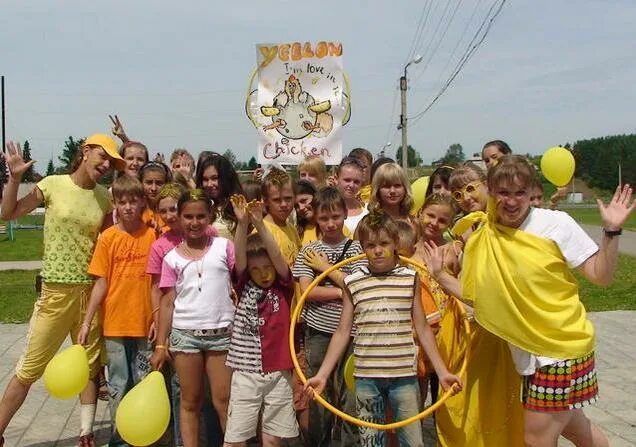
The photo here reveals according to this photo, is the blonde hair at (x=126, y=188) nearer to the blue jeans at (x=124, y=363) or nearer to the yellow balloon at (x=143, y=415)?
the blue jeans at (x=124, y=363)

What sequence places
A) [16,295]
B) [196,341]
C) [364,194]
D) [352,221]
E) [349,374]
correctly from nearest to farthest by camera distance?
[349,374] → [196,341] → [352,221] → [364,194] → [16,295]

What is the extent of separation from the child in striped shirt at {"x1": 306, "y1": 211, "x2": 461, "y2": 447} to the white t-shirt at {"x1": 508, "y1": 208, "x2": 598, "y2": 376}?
411 mm

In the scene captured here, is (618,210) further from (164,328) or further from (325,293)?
(164,328)

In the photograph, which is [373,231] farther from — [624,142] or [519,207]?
[624,142]

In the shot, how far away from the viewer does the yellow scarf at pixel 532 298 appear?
3547mm

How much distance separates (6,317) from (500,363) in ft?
28.3

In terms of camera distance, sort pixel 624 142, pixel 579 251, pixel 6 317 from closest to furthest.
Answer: pixel 579 251 < pixel 6 317 < pixel 624 142

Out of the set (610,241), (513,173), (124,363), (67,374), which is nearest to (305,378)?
(124,363)

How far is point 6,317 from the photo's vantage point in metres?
10.5

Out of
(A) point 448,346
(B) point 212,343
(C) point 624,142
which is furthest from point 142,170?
(C) point 624,142

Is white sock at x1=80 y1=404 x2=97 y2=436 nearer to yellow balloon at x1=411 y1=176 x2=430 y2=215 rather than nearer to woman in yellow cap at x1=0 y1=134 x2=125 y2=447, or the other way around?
woman in yellow cap at x1=0 y1=134 x2=125 y2=447

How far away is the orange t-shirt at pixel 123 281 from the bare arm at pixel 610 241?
282 centimetres

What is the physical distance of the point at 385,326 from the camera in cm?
387

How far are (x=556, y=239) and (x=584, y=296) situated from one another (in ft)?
29.2
